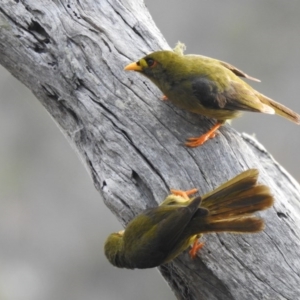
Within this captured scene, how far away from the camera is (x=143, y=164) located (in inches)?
139

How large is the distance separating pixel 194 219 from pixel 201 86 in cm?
90

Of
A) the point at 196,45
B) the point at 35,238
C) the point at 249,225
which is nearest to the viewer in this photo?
the point at 249,225

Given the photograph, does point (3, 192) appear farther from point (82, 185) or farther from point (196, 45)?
point (196, 45)

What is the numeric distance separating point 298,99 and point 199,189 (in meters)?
5.47

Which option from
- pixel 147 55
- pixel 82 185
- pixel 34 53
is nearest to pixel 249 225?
pixel 147 55

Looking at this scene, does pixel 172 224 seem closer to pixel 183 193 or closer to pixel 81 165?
pixel 183 193

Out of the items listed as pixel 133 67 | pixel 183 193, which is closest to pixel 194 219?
pixel 183 193

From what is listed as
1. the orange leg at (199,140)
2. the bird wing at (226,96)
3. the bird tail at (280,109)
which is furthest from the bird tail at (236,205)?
the bird tail at (280,109)

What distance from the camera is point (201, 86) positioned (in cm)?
370

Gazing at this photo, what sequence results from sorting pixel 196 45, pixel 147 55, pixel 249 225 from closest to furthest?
pixel 249 225 < pixel 147 55 < pixel 196 45

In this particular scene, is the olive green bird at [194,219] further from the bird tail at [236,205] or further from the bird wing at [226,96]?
the bird wing at [226,96]

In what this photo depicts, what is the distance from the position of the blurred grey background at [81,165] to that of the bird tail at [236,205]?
4.71 meters

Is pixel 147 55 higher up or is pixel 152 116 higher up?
pixel 147 55

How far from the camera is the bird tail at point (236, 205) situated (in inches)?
124
